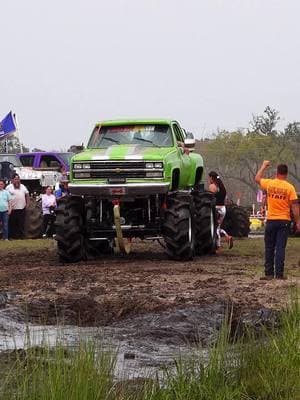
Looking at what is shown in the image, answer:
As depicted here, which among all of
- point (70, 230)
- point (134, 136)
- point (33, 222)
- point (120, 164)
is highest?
point (134, 136)

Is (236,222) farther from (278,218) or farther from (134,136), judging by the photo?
(278,218)

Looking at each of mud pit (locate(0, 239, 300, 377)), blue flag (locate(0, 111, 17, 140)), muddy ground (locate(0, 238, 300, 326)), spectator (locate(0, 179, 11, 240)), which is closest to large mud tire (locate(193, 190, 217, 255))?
muddy ground (locate(0, 238, 300, 326))

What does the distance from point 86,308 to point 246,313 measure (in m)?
1.72

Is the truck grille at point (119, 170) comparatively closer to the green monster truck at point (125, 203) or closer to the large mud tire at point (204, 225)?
the green monster truck at point (125, 203)

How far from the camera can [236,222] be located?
20.9m

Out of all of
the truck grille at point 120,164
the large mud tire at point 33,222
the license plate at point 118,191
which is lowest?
the large mud tire at point 33,222

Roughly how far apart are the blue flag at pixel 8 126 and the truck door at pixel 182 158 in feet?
48.6

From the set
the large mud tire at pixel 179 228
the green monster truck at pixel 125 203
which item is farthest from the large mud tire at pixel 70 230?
the large mud tire at pixel 179 228

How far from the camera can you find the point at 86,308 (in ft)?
28.0

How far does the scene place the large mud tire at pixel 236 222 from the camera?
20906mm

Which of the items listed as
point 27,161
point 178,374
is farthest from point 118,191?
point 27,161

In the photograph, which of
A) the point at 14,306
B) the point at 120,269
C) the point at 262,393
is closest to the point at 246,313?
the point at 14,306

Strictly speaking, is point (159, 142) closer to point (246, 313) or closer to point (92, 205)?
point (92, 205)

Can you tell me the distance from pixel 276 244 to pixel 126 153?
3478 mm
